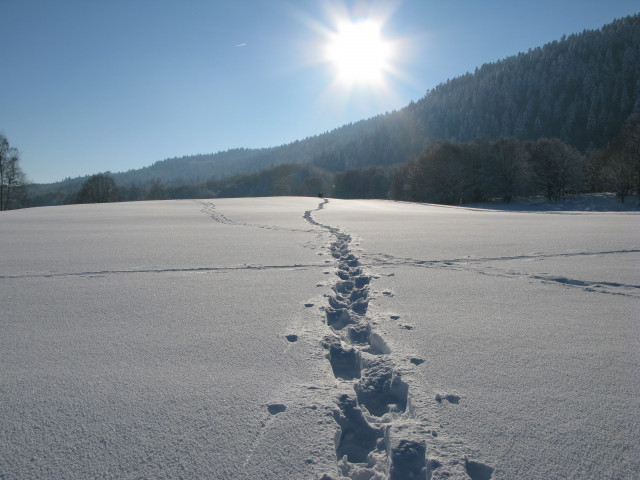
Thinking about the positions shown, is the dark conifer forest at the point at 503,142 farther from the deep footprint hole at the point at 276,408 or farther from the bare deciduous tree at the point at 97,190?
the deep footprint hole at the point at 276,408

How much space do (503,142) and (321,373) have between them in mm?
42855

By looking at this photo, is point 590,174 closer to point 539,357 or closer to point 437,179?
point 437,179

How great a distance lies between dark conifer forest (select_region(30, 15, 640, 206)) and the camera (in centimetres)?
3569

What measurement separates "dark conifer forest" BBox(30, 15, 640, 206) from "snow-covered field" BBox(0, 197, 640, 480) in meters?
35.3

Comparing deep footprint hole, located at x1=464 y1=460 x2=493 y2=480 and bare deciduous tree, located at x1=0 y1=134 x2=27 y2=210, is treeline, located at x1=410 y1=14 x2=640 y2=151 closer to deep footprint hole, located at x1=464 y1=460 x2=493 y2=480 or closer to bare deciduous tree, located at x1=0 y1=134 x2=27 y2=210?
bare deciduous tree, located at x1=0 y1=134 x2=27 y2=210

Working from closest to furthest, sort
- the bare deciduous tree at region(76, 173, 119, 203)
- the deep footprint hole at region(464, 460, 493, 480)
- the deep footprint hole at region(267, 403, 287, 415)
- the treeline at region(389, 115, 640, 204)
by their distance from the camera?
the deep footprint hole at region(464, 460, 493, 480)
the deep footprint hole at region(267, 403, 287, 415)
the treeline at region(389, 115, 640, 204)
the bare deciduous tree at region(76, 173, 119, 203)

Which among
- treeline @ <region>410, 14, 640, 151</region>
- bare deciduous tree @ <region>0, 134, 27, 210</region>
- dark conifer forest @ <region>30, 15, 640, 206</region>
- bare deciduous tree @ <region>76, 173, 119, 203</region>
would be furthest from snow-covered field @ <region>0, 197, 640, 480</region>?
treeline @ <region>410, 14, 640, 151</region>

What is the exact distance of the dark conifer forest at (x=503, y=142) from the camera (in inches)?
1405

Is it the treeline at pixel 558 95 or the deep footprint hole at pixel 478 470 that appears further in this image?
the treeline at pixel 558 95

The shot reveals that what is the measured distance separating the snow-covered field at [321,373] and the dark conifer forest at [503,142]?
35.3m

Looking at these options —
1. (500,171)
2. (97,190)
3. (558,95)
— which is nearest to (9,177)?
(97,190)

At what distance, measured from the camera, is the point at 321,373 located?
63.2 inches

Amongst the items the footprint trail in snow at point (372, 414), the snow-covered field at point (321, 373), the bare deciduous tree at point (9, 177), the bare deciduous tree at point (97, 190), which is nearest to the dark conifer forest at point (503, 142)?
the bare deciduous tree at point (97, 190)

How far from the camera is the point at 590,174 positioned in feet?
123
